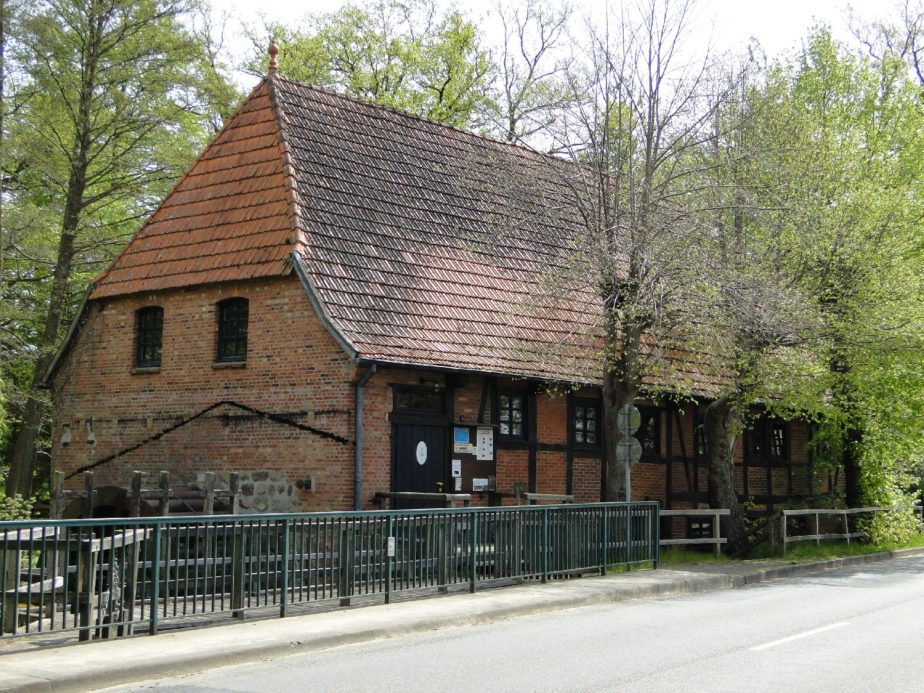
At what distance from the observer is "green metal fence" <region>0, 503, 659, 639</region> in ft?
34.8

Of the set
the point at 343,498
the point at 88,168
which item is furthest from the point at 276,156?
the point at 88,168

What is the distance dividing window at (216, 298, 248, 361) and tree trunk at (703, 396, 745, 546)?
9.30m

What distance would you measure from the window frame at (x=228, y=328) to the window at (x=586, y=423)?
22.3ft

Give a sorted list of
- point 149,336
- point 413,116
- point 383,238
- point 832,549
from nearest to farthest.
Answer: point 383,238 → point 149,336 → point 832,549 → point 413,116

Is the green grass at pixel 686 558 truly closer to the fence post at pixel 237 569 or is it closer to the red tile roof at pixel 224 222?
the red tile roof at pixel 224 222

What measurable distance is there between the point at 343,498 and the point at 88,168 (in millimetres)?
14549

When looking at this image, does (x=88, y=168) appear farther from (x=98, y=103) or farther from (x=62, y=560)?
(x=62, y=560)

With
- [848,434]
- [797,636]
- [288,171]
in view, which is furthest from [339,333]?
[848,434]

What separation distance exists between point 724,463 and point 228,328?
10.2 meters

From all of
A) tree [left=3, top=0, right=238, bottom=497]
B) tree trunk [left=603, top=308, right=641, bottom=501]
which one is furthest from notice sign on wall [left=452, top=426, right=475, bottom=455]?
tree [left=3, top=0, right=238, bottom=497]

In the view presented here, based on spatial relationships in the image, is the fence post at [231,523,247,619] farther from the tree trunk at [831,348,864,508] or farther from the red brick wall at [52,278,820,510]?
the tree trunk at [831,348,864,508]

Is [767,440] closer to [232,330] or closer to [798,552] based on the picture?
[798,552]

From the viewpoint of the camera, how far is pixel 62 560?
450 inches

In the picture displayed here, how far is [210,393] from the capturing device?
21.0 m
